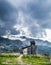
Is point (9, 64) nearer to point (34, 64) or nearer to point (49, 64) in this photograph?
point (34, 64)

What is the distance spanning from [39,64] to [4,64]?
2098cm

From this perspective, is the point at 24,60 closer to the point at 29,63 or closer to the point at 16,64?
the point at 29,63

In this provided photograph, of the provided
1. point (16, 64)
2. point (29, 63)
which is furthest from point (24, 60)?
point (16, 64)

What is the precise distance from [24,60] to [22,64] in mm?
17663

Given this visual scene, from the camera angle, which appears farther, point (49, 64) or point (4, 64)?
point (49, 64)

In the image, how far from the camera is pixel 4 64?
140 metres

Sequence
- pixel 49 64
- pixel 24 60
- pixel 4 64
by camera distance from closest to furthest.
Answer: pixel 4 64
pixel 49 64
pixel 24 60

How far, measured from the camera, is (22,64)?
14500cm

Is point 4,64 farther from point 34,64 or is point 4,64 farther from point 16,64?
point 34,64

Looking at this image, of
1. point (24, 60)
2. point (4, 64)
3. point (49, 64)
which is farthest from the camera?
point (24, 60)

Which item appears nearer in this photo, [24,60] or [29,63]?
[29,63]

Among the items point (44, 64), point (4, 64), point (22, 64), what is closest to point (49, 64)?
point (44, 64)

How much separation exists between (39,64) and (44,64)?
146 inches

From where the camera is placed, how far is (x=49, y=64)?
150 metres
